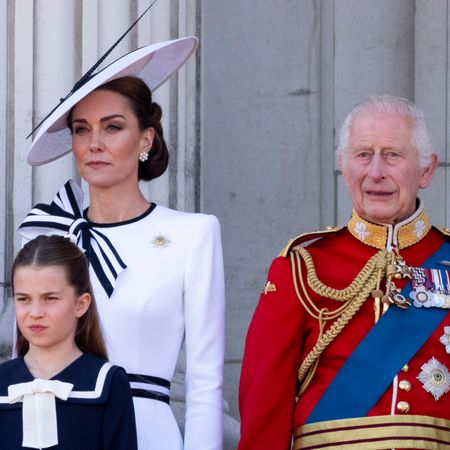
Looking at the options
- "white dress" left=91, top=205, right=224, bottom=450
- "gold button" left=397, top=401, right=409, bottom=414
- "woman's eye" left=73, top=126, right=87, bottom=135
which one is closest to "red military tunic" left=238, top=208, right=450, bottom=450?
"gold button" left=397, top=401, right=409, bottom=414

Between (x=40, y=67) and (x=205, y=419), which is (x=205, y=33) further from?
(x=205, y=419)

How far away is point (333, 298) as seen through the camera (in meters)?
4.31

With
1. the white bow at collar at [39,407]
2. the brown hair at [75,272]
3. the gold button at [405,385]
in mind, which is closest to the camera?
the white bow at collar at [39,407]

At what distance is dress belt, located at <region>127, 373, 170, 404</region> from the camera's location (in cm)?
433

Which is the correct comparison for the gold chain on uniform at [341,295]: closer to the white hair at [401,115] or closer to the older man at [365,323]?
the older man at [365,323]

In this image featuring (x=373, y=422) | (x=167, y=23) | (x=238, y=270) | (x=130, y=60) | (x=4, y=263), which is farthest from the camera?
(x=238, y=270)

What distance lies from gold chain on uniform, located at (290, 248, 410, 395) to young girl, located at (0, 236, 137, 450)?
0.49 meters

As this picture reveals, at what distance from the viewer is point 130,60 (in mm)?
4484

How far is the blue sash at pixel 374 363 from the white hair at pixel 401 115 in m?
0.41

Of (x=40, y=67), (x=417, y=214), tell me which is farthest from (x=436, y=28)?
(x=417, y=214)

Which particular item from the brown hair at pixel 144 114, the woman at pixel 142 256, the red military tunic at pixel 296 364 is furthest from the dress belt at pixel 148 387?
the brown hair at pixel 144 114

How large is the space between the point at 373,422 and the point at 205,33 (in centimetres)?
Answer: 271

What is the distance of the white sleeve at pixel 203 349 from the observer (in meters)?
4.33

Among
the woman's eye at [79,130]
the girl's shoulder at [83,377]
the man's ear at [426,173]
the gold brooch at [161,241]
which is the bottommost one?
the girl's shoulder at [83,377]
